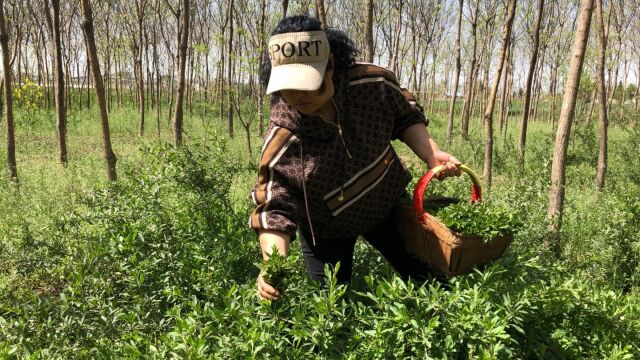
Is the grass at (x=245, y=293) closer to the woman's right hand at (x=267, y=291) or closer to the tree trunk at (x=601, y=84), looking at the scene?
the woman's right hand at (x=267, y=291)

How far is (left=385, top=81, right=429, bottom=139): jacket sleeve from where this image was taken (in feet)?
6.78

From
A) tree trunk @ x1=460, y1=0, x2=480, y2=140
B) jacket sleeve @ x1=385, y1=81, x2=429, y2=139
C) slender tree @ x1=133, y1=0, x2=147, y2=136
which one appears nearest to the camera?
jacket sleeve @ x1=385, y1=81, x2=429, y2=139

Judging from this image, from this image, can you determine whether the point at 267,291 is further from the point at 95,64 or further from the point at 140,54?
the point at 140,54

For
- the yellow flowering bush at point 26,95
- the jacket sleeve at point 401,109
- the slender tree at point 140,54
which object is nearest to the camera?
the jacket sleeve at point 401,109

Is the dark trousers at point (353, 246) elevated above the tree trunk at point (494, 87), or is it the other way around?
the tree trunk at point (494, 87)

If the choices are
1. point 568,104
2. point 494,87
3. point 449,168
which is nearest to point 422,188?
point 449,168

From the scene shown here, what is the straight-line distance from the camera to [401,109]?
2.10m

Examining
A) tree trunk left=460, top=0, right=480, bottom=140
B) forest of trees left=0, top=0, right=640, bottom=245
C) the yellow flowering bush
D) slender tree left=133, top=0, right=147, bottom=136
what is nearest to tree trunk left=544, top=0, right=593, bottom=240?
forest of trees left=0, top=0, right=640, bottom=245

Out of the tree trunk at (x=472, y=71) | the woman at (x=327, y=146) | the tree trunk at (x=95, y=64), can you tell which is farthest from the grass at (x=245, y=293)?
the tree trunk at (x=472, y=71)

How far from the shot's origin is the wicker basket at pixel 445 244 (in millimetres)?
1747

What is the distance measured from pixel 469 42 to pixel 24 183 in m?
23.4

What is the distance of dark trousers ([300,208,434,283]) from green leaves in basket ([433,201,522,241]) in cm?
40

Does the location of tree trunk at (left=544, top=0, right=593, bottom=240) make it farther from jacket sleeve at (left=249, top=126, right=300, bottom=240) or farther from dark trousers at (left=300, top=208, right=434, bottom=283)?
jacket sleeve at (left=249, top=126, right=300, bottom=240)

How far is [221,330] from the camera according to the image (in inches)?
73.7
